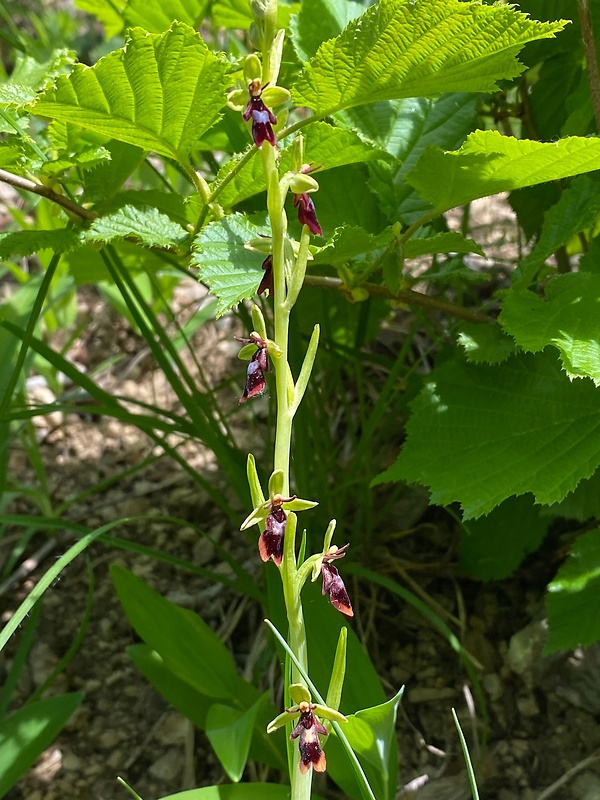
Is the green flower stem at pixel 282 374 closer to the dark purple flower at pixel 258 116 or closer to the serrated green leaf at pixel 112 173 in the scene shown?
the dark purple flower at pixel 258 116

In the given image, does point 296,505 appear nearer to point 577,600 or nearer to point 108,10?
point 577,600

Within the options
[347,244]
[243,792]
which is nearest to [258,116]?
[347,244]

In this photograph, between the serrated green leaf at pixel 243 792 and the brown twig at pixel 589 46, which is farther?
the brown twig at pixel 589 46

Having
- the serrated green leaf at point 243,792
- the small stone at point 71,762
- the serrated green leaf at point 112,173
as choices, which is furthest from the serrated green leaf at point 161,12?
the small stone at point 71,762

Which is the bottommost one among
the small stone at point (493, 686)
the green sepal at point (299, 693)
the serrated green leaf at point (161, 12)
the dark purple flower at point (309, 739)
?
the small stone at point (493, 686)

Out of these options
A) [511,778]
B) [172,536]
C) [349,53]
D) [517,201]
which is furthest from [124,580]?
[517,201]

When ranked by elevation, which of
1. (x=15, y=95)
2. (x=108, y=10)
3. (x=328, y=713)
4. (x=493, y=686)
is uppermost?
(x=108, y=10)

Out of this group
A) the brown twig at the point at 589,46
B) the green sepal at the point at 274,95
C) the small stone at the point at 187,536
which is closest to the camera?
the green sepal at the point at 274,95
